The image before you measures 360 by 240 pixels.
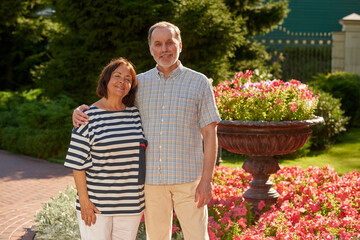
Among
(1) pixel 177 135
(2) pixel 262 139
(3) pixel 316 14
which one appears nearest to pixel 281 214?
(2) pixel 262 139

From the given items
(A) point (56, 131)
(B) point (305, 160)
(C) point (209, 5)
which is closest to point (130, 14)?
(C) point (209, 5)

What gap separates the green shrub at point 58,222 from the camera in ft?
15.5

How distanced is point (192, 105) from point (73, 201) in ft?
9.06

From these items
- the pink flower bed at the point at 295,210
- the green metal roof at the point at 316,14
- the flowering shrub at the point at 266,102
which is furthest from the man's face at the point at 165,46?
the green metal roof at the point at 316,14

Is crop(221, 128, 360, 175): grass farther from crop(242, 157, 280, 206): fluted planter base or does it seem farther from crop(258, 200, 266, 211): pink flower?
crop(258, 200, 266, 211): pink flower

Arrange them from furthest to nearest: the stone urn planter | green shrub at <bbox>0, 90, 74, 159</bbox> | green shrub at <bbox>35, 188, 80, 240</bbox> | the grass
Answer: green shrub at <bbox>0, 90, 74, 159</bbox> → the grass → the stone urn planter → green shrub at <bbox>35, 188, 80, 240</bbox>

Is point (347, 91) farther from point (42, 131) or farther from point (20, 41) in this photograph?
point (20, 41)

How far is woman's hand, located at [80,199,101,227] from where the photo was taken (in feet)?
10.2

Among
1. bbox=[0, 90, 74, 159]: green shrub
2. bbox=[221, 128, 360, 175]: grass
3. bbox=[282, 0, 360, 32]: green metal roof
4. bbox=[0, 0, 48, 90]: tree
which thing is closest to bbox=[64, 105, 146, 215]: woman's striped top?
bbox=[221, 128, 360, 175]: grass

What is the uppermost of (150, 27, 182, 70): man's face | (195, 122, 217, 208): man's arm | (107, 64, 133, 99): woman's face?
(150, 27, 182, 70): man's face

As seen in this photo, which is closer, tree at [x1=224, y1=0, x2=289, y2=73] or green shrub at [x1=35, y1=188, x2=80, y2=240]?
green shrub at [x1=35, y1=188, x2=80, y2=240]

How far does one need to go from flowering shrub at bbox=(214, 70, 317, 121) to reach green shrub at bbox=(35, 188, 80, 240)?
204 cm

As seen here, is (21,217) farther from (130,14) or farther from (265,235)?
A: (130,14)

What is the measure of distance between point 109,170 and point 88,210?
318 mm
